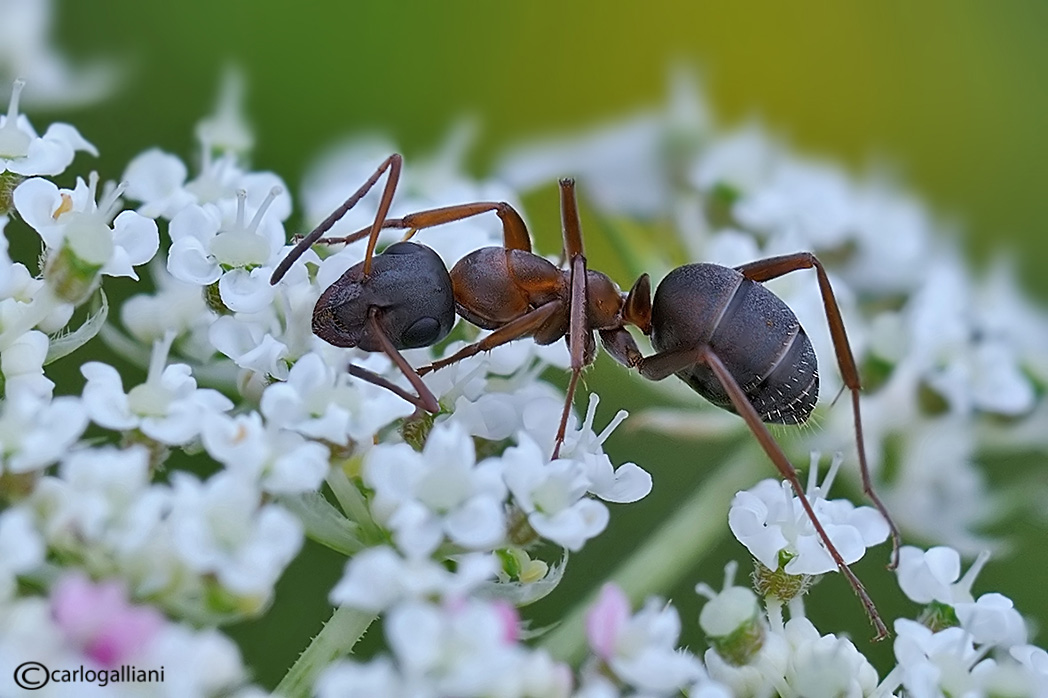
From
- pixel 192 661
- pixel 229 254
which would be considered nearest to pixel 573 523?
pixel 192 661

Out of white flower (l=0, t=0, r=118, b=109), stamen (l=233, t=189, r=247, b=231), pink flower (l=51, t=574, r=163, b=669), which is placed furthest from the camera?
white flower (l=0, t=0, r=118, b=109)

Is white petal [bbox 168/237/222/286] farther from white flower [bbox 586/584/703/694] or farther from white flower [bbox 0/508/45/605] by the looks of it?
white flower [bbox 586/584/703/694]

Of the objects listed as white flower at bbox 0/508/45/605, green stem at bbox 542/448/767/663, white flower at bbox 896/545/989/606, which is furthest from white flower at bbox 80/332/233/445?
white flower at bbox 896/545/989/606

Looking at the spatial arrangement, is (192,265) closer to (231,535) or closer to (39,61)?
(231,535)

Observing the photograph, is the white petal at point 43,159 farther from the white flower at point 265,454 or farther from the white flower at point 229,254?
the white flower at point 265,454

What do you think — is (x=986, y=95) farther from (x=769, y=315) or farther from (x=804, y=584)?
(x=804, y=584)

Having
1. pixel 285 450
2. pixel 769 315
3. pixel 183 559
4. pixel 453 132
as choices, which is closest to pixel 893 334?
pixel 769 315
